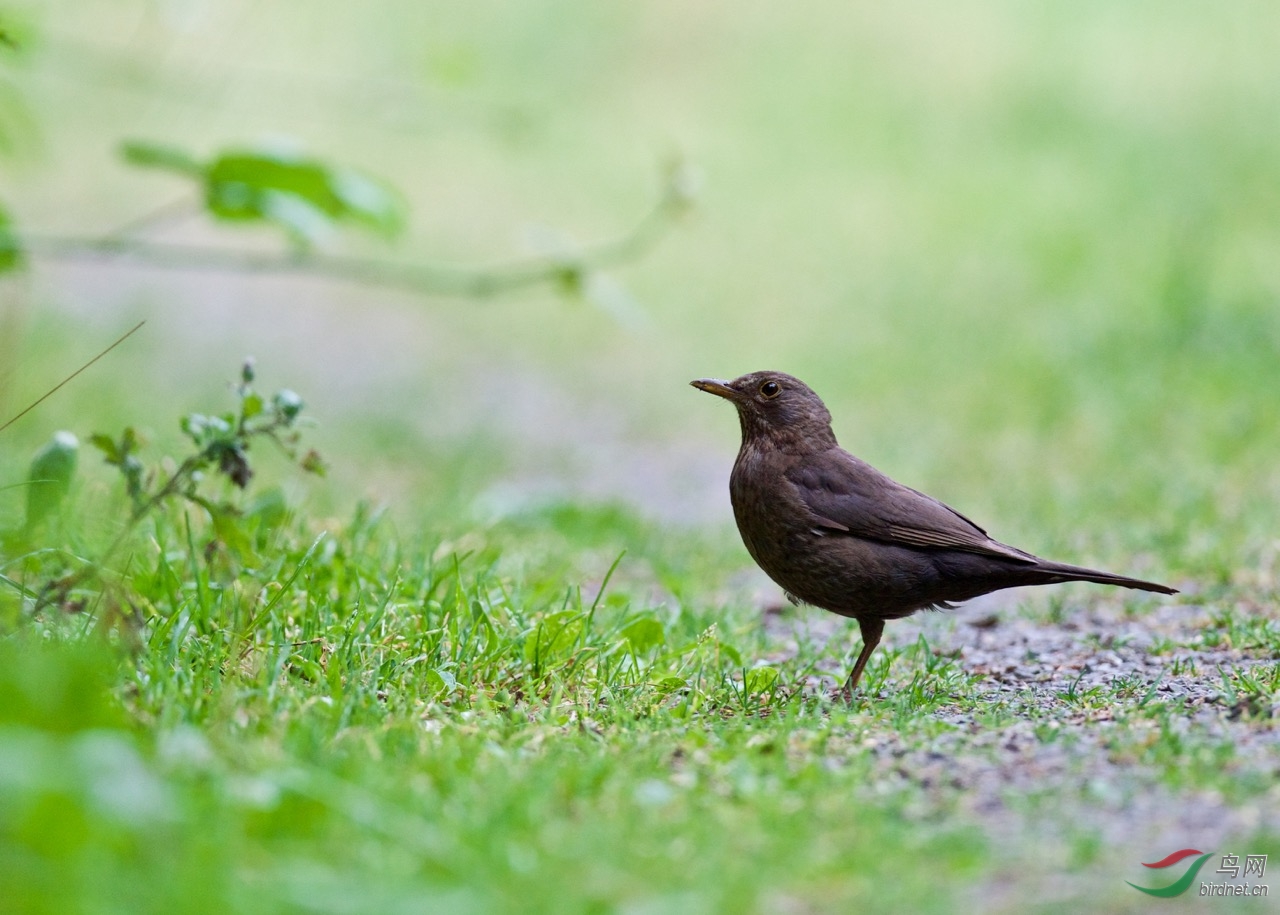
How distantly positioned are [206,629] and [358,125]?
14.5 m

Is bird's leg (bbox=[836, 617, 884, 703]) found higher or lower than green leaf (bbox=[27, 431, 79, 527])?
lower

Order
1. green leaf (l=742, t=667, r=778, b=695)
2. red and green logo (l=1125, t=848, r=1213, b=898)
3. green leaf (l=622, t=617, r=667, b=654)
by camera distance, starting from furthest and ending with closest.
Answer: green leaf (l=622, t=617, r=667, b=654) < green leaf (l=742, t=667, r=778, b=695) < red and green logo (l=1125, t=848, r=1213, b=898)

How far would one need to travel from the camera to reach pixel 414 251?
13375mm

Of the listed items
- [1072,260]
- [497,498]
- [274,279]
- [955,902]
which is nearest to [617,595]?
[497,498]

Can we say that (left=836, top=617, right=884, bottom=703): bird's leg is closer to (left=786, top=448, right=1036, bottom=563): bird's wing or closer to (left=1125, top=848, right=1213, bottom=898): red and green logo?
(left=786, top=448, right=1036, bottom=563): bird's wing

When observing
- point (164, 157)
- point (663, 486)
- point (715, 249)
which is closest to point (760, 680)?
point (164, 157)

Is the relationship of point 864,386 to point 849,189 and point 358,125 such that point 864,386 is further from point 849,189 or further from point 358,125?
point 358,125

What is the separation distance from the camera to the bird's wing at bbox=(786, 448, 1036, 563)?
3943mm

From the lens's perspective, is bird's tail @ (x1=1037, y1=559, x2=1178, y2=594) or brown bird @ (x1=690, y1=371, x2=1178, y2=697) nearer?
bird's tail @ (x1=1037, y1=559, x2=1178, y2=594)

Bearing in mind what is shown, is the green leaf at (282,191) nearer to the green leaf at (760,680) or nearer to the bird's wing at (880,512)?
the bird's wing at (880,512)

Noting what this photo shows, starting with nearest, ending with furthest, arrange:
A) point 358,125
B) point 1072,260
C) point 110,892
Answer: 1. point 110,892
2. point 1072,260
3. point 358,125

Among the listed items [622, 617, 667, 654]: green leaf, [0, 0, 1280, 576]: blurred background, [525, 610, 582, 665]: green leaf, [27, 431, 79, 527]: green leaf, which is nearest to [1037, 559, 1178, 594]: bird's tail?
[622, 617, 667, 654]: green leaf

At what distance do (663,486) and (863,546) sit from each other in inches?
155

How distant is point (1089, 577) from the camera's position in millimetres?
3672
